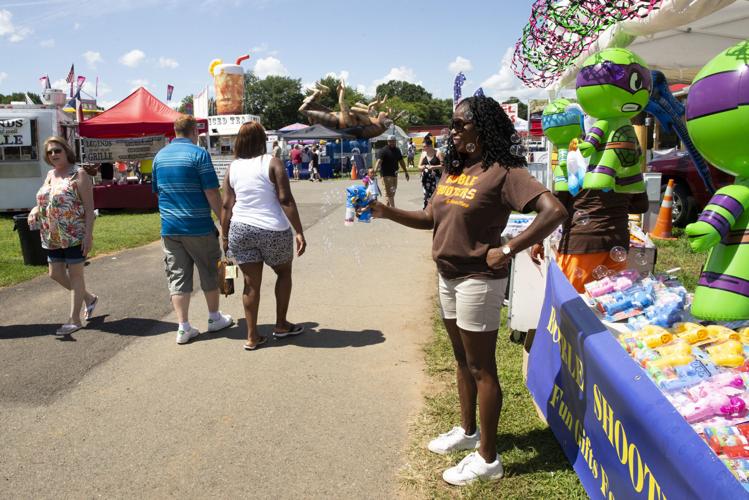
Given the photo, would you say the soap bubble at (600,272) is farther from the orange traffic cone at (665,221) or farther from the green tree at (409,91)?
the green tree at (409,91)

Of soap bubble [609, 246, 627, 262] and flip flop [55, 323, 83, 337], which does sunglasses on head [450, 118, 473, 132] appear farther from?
flip flop [55, 323, 83, 337]

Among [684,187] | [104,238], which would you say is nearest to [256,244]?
[104,238]

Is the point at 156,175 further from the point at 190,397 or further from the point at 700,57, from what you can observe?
the point at 700,57

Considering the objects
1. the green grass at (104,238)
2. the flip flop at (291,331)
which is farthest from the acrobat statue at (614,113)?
the green grass at (104,238)

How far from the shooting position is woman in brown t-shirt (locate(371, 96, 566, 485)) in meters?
2.55

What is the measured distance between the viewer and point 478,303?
266cm

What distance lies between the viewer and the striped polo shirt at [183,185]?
4738mm

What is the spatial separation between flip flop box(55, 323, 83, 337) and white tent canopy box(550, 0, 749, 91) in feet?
17.0

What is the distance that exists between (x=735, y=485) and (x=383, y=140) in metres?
34.6

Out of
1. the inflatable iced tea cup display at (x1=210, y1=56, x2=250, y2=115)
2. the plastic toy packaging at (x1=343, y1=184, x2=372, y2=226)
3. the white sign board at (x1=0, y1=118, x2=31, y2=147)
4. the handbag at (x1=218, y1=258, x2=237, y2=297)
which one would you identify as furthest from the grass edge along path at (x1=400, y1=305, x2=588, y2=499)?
the inflatable iced tea cup display at (x1=210, y1=56, x2=250, y2=115)

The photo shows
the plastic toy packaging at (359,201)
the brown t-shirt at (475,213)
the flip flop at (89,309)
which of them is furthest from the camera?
the flip flop at (89,309)

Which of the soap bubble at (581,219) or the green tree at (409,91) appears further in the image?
the green tree at (409,91)

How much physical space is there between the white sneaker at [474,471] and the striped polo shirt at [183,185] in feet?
9.84

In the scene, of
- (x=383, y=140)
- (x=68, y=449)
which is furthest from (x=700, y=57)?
(x=383, y=140)
